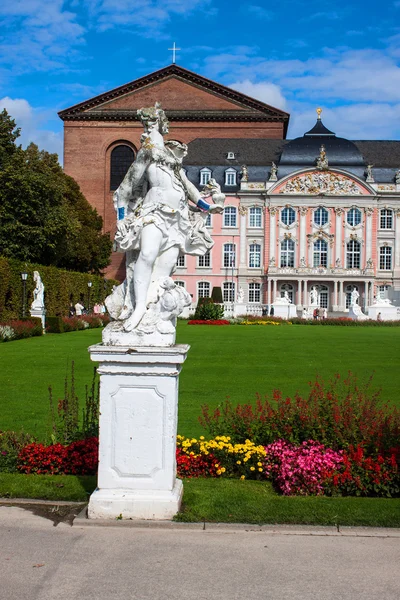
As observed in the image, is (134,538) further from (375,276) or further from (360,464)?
(375,276)

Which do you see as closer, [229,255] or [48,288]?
[48,288]

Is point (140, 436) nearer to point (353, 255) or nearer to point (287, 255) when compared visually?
point (287, 255)

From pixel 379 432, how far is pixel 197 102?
61.2 meters

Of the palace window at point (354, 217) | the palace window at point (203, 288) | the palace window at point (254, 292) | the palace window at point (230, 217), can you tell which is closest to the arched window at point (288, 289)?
the palace window at point (254, 292)

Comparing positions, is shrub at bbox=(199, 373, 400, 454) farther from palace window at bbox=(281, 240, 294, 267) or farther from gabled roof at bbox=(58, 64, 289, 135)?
gabled roof at bbox=(58, 64, 289, 135)

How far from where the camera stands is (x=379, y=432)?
6523mm

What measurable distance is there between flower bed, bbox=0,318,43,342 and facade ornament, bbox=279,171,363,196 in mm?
36430

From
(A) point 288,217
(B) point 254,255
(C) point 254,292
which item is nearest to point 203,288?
(C) point 254,292

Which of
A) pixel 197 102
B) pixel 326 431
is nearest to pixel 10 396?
pixel 326 431

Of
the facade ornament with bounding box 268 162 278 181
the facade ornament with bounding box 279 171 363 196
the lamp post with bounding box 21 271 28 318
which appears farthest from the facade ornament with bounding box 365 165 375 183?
the lamp post with bounding box 21 271 28 318

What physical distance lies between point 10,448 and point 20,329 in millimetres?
20299

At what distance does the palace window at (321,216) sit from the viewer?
6141 cm

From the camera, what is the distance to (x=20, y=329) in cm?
2633

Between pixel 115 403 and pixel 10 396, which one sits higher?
pixel 115 403
